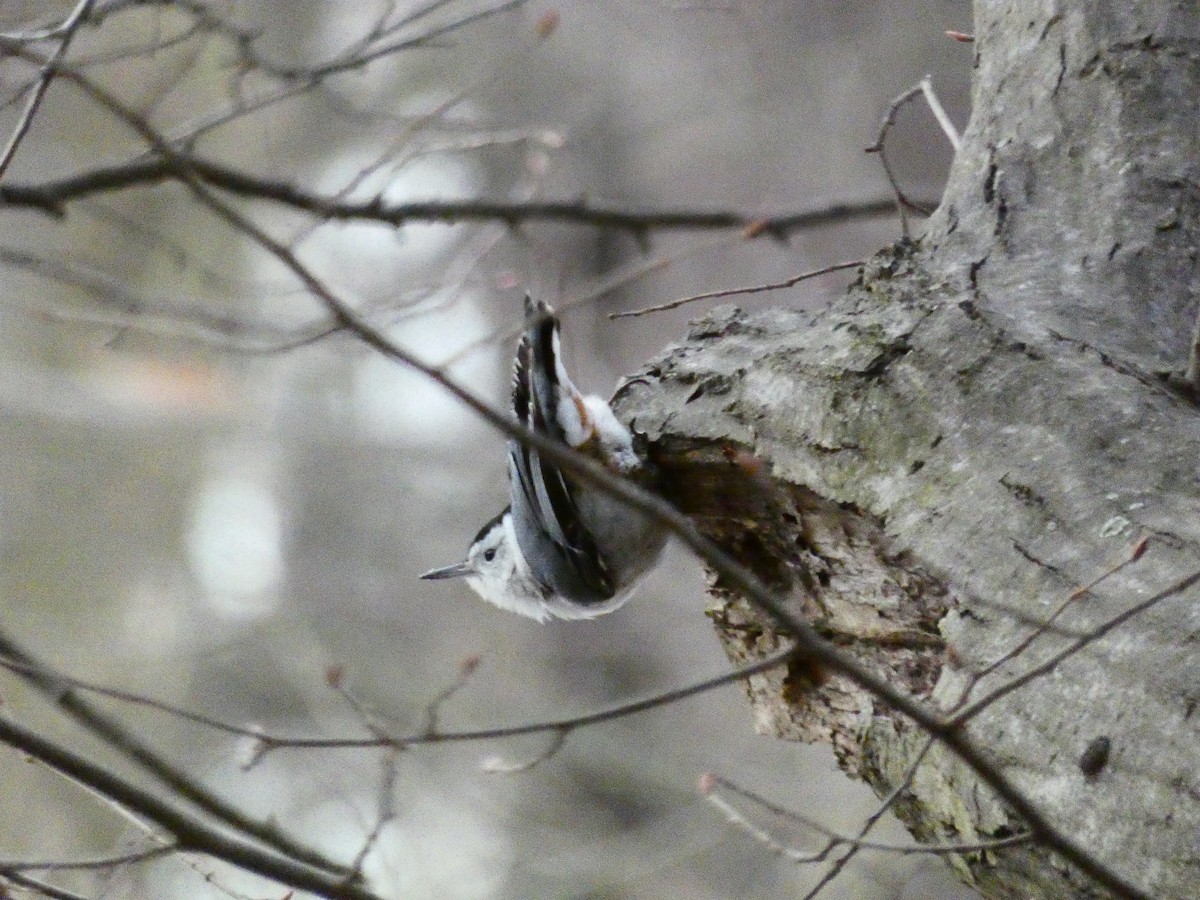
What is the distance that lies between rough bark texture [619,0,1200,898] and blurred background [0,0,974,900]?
81.8 inches

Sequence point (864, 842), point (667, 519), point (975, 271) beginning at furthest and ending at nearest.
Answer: point (975, 271)
point (864, 842)
point (667, 519)

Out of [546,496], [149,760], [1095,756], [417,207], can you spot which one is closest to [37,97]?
[546,496]

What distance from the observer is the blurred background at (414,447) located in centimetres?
459

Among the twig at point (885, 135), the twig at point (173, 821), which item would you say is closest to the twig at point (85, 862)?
the twig at point (173, 821)

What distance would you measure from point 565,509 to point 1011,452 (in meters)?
0.96

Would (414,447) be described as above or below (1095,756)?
above

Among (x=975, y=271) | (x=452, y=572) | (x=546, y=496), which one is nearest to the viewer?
(x=975, y=271)

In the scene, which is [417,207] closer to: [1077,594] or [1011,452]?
[1011,452]

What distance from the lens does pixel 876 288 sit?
5.65 feet

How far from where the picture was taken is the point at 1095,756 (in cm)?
113

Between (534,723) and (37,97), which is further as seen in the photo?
(37,97)

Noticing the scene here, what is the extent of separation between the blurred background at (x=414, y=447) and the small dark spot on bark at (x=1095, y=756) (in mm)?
2701

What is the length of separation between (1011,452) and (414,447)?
4.83 m

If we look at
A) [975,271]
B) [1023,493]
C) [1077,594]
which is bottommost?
[1077,594]
